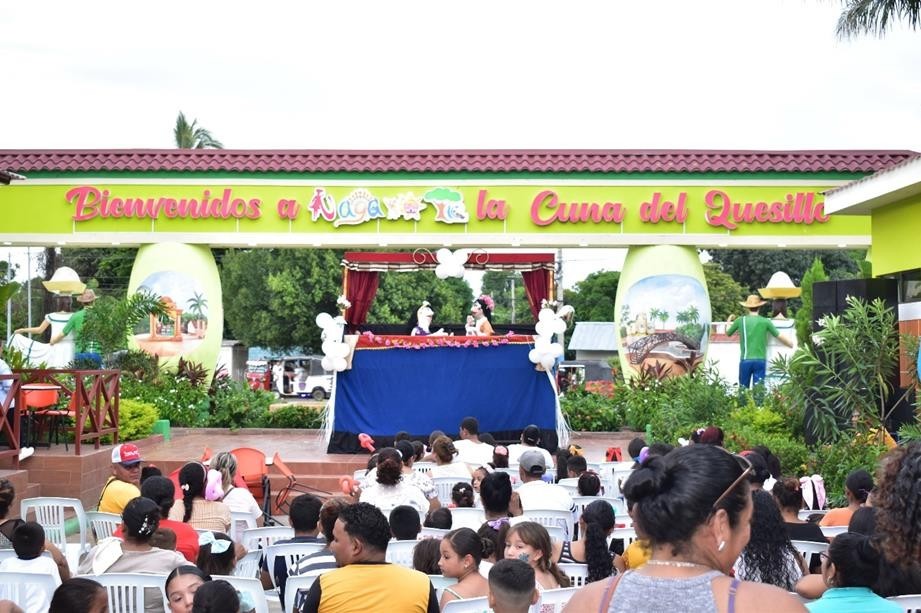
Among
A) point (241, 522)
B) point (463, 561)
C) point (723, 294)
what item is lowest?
point (241, 522)

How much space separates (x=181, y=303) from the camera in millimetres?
19766

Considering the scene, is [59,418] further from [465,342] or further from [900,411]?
[900,411]

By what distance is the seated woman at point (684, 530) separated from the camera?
2.53m

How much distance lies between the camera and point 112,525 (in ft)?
23.9

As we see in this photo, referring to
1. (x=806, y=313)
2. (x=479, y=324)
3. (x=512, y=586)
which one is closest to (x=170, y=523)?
(x=512, y=586)

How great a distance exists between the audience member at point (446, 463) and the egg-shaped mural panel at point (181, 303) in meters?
11.0

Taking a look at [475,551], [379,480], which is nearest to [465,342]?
[379,480]

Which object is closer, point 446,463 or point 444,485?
point 444,485

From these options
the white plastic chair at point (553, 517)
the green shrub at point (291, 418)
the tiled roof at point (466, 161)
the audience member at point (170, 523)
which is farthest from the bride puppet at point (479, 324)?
the audience member at point (170, 523)

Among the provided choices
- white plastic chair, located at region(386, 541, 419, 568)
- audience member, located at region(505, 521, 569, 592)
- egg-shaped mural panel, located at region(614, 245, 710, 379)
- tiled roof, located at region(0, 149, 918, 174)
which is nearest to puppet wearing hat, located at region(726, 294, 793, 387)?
egg-shaped mural panel, located at region(614, 245, 710, 379)

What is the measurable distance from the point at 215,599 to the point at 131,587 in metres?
1.45

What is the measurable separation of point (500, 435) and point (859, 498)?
357 inches

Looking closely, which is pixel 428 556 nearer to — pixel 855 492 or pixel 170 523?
pixel 170 523
